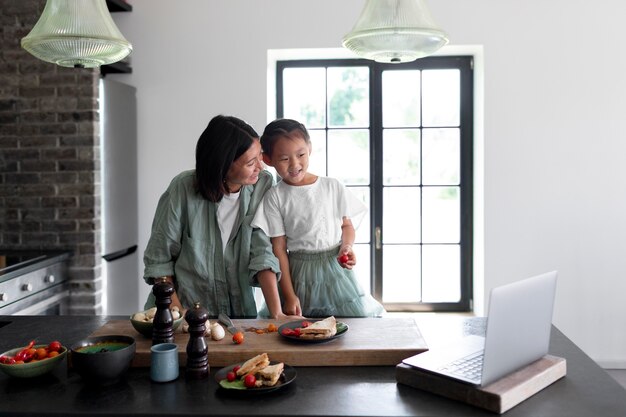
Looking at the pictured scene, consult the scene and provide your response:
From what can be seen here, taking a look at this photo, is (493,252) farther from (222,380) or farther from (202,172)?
(222,380)

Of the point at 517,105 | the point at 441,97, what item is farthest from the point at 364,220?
the point at 517,105

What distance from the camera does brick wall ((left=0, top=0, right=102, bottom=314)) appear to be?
3.69 metres

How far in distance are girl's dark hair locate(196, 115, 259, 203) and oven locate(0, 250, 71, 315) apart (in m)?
1.23

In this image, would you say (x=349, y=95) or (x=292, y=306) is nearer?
(x=292, y=306)

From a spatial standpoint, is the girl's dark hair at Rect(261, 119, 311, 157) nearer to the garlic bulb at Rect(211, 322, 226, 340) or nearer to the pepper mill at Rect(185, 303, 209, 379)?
the garlic bulb at Rect(211, 322, 226, 340)

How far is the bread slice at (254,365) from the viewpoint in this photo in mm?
1662

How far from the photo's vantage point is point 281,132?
2.46 m

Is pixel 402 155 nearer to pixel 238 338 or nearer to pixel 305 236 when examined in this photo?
pixel 305 236

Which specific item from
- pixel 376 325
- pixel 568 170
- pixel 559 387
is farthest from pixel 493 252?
pixel 559 387

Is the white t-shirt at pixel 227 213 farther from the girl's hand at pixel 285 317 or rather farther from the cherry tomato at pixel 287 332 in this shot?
the cherry tomato at pixel 287 332

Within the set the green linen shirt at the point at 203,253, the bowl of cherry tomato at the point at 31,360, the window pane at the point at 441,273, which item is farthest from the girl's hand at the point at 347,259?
the window pane at the point at 441,273

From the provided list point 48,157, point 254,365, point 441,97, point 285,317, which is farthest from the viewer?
point 441,97

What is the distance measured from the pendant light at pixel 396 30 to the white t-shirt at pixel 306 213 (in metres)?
0.67

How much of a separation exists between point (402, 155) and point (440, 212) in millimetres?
445
